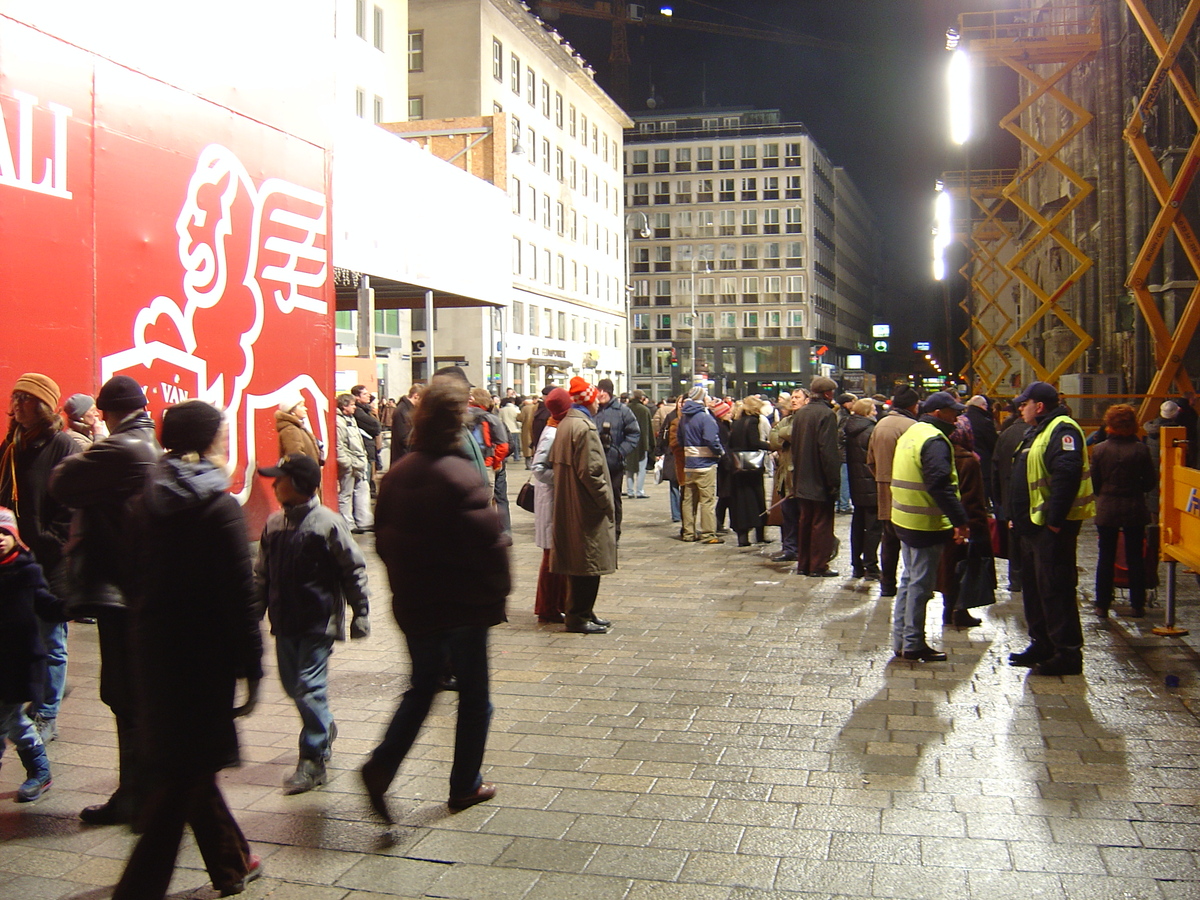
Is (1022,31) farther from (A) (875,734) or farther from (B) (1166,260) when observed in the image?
(A) (875,734)

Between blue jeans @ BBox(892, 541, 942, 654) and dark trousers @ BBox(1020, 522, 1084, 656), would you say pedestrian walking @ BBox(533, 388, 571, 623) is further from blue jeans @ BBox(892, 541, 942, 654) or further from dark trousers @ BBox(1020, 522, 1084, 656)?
dark trousers @ BBox(1020, 522, 1084, 656)

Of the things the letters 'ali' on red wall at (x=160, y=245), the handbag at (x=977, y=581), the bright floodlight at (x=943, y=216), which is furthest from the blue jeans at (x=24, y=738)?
the bright floodlight at (x=943, y=216)

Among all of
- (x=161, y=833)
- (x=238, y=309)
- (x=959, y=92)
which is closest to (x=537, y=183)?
(x=959, y=92)

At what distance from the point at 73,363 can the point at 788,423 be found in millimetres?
7832

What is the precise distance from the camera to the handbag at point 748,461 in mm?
13578

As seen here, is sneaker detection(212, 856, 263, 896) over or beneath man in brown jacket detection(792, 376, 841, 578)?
beneath

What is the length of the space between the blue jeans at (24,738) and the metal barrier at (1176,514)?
6876 mm

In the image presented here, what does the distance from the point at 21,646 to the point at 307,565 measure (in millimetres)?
1184

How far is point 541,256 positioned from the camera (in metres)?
58.4

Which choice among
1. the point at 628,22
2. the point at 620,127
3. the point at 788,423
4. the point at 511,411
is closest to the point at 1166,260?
the point at 788,423

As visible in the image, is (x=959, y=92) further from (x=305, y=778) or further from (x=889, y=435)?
(x=305, y=778)

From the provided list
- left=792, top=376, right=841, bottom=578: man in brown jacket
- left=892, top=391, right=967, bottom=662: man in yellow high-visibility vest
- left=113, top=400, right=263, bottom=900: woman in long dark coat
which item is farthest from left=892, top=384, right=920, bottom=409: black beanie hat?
left=113, top=400, right=263, bottom=900: woman in long dark coat

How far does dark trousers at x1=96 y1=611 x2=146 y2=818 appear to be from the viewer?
443 cm

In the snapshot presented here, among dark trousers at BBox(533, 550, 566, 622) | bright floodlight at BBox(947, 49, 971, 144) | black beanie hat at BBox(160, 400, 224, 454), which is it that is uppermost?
bright floodlight at BBox(947, 49, 971, 144)
